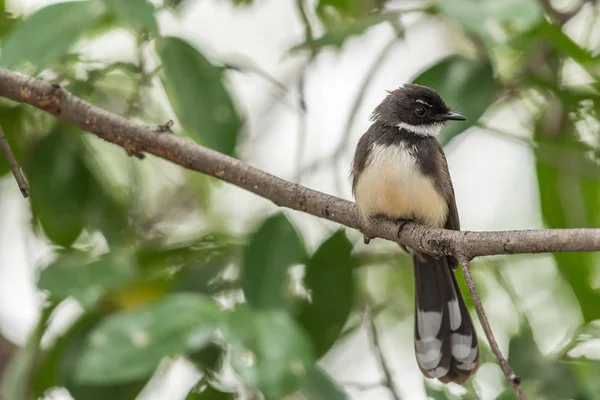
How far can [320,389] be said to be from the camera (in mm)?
3162

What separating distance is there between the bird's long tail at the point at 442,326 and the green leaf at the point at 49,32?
1701 millimetres

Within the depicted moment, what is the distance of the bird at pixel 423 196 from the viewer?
3.18 metres

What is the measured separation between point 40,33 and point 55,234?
1112mm

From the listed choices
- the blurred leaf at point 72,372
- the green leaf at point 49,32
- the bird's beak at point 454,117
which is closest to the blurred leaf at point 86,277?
the blurred leaf at point 72,372

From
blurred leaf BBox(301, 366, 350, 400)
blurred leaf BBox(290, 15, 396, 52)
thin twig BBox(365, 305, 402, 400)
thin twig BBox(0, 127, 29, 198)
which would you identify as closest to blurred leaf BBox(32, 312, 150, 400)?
blurred leaf BBox(301, 366, 350, 400)

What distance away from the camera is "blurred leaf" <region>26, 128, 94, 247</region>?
12.3ft

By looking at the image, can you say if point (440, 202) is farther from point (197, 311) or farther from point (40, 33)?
point (40, 33)

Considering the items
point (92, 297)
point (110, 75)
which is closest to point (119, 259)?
point (92, 297)

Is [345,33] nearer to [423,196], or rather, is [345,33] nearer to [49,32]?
[423,196]

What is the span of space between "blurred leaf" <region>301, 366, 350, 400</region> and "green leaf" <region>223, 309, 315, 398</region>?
12.1 inches

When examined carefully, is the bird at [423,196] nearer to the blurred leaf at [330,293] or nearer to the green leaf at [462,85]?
the green leaf at [462,85]

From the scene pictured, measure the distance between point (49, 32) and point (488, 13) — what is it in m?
1.52

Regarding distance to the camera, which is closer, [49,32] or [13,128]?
[49,32]

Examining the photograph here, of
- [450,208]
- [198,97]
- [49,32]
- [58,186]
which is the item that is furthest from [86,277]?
[450,208]
